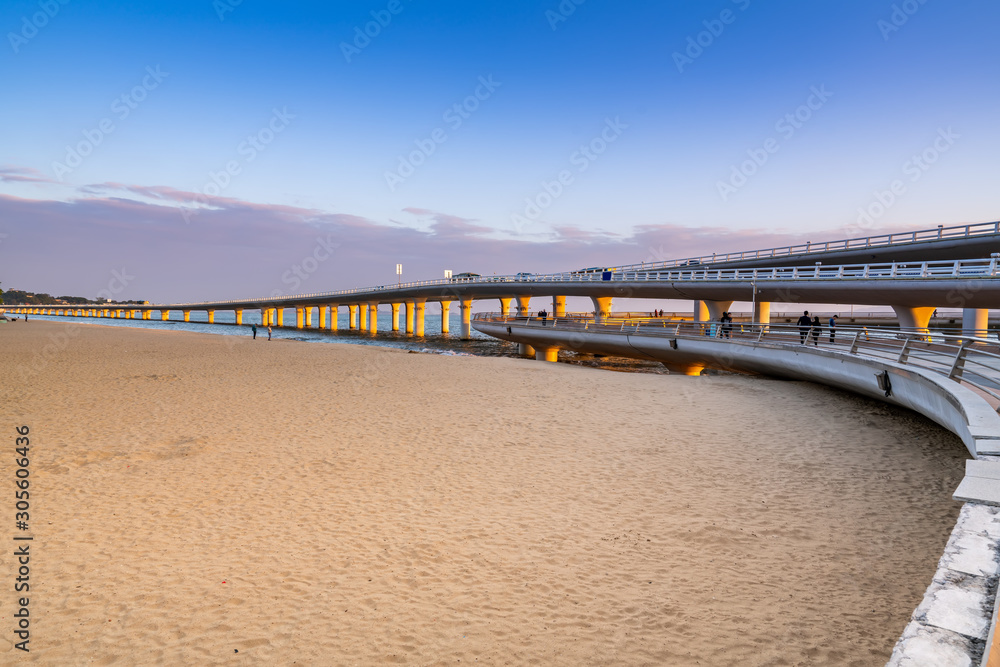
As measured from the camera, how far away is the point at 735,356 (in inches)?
1094

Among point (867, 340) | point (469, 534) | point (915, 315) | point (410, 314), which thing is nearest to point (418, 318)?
point (410, 314)

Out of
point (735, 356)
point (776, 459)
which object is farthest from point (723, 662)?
point (735, 356)

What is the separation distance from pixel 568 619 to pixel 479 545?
180cm

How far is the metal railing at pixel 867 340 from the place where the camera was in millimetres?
10523

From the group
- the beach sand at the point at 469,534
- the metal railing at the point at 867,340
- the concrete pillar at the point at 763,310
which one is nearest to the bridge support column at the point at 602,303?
the metal railing at the point at 867,340

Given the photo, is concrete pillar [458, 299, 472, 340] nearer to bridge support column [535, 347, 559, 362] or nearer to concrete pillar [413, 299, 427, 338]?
concrete pillar [413, 299, 427, 338]

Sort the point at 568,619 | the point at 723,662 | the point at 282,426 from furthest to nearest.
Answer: the point at 282,426 < the point at 568,619 < the point at 723,662

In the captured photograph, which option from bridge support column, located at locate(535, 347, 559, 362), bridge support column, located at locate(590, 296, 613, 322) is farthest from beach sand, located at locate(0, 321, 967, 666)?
bridge support column, located at locate(590, 296, 613, 322)

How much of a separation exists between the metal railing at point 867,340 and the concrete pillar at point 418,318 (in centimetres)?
3835

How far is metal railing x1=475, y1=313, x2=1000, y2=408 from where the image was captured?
1052 cm

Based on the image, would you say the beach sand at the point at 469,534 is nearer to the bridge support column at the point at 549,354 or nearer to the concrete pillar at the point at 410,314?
the bridge support column at the point at 549,354

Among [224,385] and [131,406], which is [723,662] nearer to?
[131,406]

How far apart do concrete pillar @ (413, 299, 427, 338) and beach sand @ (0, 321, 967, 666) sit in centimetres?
7727

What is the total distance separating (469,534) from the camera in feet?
23.4
